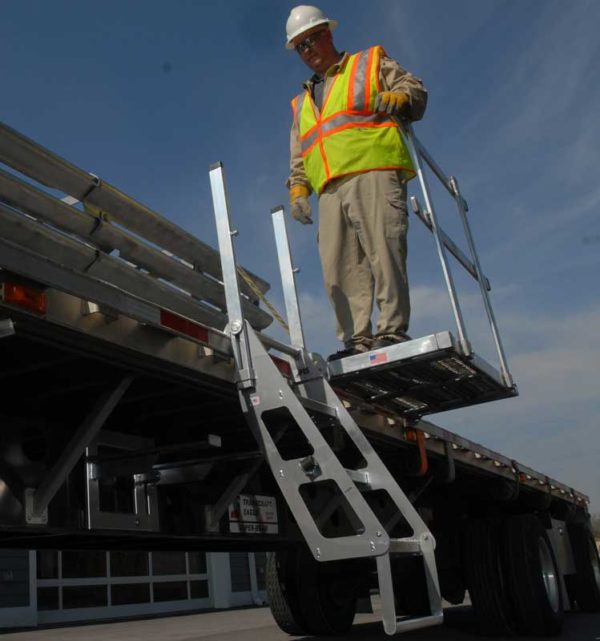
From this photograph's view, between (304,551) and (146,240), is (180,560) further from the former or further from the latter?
(146,240)

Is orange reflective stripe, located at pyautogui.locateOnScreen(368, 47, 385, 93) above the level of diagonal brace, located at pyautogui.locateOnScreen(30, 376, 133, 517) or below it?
above

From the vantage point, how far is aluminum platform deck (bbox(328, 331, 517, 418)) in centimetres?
391

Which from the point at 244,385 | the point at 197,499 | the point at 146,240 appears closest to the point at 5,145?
the point at 146,240

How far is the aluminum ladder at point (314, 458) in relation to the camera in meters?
3.16

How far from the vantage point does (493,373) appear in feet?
15.4

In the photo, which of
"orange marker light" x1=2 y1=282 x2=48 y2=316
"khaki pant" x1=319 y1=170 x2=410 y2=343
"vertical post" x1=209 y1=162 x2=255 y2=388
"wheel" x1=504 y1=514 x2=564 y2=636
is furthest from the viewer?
"wheel" x1=504 y1=514 x2=564 y2=636

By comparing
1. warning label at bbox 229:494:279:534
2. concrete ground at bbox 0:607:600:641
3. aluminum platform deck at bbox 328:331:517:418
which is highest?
aluminum platform deck at bbox 328:331:517:418

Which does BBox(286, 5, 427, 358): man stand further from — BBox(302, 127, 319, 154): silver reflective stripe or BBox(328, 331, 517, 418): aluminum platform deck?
BBox(328, 331, 517, 418): aluminum platform deck

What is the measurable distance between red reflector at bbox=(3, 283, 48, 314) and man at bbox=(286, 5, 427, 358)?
201 cm

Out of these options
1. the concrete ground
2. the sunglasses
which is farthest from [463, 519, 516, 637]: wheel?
the sunglasses

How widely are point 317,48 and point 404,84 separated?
65 centimetres

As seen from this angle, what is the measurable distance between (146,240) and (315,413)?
52.6 inches

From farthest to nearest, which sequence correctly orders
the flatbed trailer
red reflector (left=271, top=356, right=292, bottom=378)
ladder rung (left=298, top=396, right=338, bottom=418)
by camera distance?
red reflector (left=271, top=356, right=292, bottom=378), ladder rung (left=298, top=396, right=338, bottom=418), the flatbed trailer

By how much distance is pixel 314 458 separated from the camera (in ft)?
10.8
